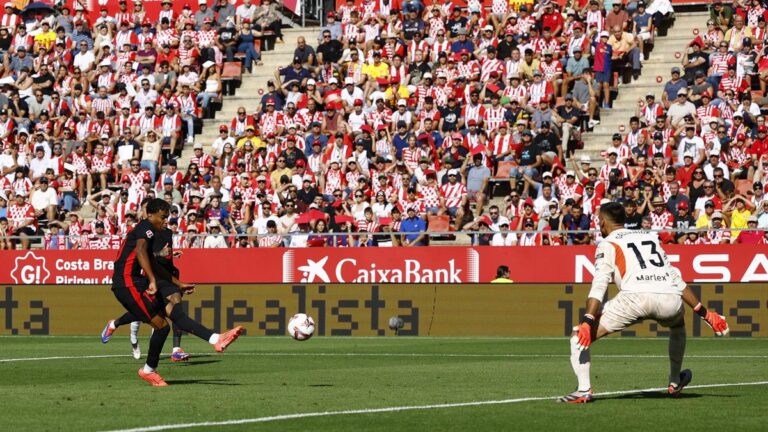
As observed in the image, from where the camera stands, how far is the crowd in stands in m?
28.1

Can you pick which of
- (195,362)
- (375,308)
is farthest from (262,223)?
(195,362)

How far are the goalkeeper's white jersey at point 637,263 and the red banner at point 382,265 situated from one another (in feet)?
47.0

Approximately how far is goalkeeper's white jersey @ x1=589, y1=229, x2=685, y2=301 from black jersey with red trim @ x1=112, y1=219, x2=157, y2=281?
5.17 m

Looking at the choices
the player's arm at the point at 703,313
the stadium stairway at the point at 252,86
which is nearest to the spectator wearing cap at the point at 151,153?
the stadium stairway at the point at 252,86

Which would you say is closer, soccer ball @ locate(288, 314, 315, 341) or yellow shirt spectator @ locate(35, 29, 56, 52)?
soccer ball @ locate(288, 314, 315, 341)

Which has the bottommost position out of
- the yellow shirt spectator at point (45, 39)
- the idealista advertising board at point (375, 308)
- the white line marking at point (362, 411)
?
the idealista advertising board at point (375, 308)

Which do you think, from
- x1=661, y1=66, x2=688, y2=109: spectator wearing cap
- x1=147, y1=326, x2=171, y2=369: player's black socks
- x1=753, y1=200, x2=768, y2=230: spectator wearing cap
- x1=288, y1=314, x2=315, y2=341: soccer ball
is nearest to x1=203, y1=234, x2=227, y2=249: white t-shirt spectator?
x1=661, y1=66, x2=688, y2=109: spectator wearing cap

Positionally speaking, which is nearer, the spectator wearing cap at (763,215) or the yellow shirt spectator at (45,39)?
the spectator wearing cap at (763,215)

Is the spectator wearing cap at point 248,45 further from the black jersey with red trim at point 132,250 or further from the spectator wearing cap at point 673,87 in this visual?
the black jersey with red trim at point 132,250

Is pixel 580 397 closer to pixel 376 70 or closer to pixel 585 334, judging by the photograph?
pixel 585 334

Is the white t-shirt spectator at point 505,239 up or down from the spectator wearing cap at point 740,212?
down

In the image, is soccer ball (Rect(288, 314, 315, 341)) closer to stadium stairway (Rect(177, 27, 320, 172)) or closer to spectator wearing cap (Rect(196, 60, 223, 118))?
stadium stairway (Rect(177, 27, 320, 172))

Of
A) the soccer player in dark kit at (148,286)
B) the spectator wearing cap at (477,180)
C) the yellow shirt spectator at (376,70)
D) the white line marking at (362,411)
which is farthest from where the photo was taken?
the yellow shirt spectator at (376,70)

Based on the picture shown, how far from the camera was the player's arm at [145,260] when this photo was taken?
14469mm
